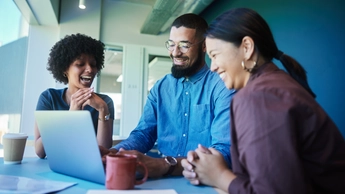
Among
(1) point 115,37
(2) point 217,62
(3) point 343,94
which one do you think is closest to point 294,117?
(2) point 217,62

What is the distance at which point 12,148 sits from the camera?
1.09 m

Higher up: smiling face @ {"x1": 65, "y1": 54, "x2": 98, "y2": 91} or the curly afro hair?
the curly afro hair

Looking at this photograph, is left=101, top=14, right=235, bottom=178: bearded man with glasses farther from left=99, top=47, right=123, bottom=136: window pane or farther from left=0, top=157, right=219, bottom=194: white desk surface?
left=99, top=47, right=123, bottom=136: window pane

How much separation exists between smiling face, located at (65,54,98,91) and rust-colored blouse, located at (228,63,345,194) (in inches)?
48.9

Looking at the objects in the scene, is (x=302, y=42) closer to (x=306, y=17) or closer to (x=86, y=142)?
(x=306, y=17)

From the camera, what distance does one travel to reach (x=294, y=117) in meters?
0.54

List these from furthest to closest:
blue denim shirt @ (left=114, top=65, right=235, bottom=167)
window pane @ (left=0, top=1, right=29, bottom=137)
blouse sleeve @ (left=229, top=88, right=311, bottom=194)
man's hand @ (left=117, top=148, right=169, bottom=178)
Result: window pane @ (left=0, top=1, right=29, bottom=137)
blue denim shirt @ (left=114, top=65, right=235, bottom=167)
man's hand @ (left=117, top=148, right=169, bottom=178)
blouse sleeve @ (left=229, top=88, right=311, bottom=194)

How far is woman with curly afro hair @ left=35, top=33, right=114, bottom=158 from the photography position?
1.44 meters

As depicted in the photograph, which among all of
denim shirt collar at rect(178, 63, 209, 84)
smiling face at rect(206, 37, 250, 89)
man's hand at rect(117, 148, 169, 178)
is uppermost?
denim shirt collar at rect(178, 63, 209, 84)

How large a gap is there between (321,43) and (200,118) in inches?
46.8

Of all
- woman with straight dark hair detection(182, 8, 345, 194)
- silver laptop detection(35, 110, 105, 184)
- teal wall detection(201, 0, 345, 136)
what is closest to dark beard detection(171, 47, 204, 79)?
woman with straight dark hair detection(182, 8, 345, 194)

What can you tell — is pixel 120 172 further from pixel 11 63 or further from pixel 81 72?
pixel 11 63

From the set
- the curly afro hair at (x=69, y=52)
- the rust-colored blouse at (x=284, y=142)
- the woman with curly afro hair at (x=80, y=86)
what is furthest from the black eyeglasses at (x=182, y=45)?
the rust-colored blouse at (x=284, y=142)

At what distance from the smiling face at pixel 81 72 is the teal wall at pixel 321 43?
1.59m
